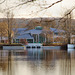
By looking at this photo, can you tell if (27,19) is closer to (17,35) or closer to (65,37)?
(65,37)

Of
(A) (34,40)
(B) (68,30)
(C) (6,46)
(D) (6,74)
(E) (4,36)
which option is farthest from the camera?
(A) (34,40)

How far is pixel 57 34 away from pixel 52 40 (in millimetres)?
3382

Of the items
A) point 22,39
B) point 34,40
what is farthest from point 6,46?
point 34,40

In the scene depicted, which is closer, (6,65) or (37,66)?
(37,66)

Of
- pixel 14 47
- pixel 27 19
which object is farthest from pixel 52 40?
pixel 27 19

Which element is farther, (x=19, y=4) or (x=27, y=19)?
(x=27, y=19)

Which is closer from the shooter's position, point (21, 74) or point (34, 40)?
point (21, 74)

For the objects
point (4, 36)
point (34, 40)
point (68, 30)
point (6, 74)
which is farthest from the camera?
point (34, 40)

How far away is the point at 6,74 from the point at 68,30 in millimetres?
47645

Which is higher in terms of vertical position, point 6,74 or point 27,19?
point 27,19

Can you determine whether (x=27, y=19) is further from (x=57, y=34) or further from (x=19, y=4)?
(x=57, y=34)

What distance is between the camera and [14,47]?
169 feet

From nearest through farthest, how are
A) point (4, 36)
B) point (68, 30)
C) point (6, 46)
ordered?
1. point (6, 46)
2. point (68, 30)
3. point (4, 36)

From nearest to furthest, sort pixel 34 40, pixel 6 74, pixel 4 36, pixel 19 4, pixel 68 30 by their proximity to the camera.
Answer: pixel 19 4 < pixel 6 74 < pixel 68 30 < pixel 4 36 < pixel 34 40
